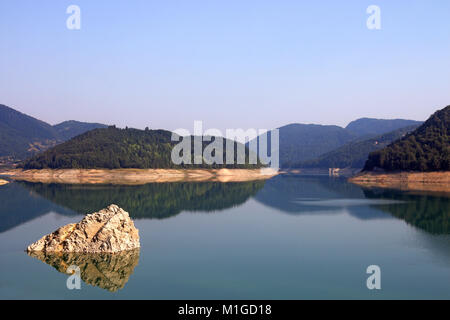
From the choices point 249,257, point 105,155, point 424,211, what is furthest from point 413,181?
point 105,155

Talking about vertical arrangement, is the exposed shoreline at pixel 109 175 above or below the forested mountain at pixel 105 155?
below

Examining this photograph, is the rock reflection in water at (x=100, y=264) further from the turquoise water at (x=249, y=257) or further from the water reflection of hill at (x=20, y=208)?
the water reflection of hill at (x=20, y=208)

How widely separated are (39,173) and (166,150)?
6000cm

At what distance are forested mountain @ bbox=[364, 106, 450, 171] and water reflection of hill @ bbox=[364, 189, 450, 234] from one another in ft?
70.4

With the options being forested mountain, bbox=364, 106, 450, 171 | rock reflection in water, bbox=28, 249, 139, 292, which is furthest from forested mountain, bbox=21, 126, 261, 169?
rock reflection in water, bbox=28, 249, 139, 292

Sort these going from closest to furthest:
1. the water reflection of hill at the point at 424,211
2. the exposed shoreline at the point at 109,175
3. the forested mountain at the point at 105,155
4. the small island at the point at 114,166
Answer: the water reflection of hill at the point at 424,211 < the exposed shoreline at the point at 109,175 < the small island at the point at 114,166 < the forested mountain at the point at 105,155

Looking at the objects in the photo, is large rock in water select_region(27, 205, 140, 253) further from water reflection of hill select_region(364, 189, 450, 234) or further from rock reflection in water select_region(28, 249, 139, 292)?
water reflection of hill select_region(364, 189, 450, 234)

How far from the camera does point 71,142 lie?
18862 centimetres

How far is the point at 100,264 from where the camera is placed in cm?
3231

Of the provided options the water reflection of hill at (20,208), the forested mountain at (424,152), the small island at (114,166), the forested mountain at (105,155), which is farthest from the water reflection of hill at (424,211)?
the forested mountain at (105,155)

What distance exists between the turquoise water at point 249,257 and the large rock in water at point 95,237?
134cm

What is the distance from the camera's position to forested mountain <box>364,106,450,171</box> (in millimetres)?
103250

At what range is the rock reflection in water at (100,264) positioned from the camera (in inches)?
1137
